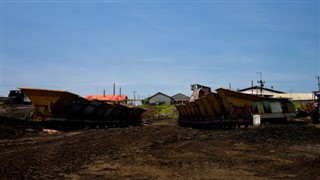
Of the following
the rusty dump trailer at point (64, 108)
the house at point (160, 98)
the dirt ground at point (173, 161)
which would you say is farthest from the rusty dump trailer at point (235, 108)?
the house at point (160, 98)

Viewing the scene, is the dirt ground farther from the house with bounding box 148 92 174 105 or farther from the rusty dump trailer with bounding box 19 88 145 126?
the house with bounding box 148 92 174 105

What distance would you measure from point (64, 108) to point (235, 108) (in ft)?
31.5

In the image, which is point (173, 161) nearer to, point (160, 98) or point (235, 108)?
point (235, 108)

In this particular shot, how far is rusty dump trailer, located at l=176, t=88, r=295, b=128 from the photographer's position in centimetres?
1806

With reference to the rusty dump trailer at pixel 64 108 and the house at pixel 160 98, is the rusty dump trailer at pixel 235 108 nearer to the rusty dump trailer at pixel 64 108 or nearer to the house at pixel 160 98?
the rusty dump trailer at pixel 64 108

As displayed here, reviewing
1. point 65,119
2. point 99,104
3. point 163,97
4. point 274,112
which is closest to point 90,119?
point 99,104

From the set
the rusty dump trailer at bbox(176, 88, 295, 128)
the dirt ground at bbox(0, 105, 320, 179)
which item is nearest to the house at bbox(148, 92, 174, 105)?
the rusty dump trailer at bbox(176, 88, 295, 128)

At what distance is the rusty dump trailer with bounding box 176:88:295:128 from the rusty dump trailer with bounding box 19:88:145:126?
671 cm

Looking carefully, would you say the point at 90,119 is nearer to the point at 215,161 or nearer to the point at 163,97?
the point at 215,161

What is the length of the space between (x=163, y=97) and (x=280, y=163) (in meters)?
102

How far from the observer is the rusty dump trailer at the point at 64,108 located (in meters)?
20.0

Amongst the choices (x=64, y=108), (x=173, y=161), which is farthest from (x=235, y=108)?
(x=173, y=161)

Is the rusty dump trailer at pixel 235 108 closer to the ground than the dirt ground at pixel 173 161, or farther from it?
farther from it

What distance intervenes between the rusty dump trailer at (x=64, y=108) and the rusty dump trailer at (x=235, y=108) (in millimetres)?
6709
